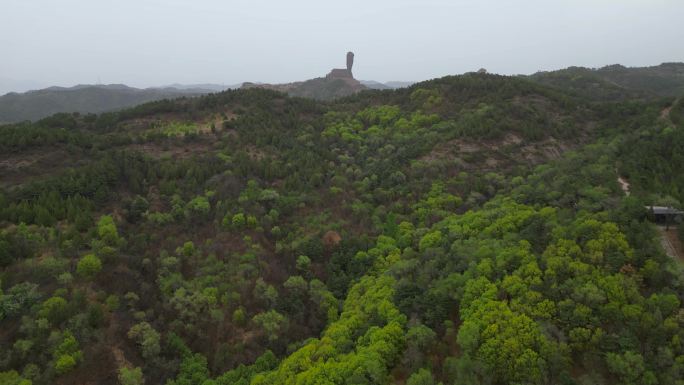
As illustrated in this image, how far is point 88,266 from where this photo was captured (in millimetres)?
27047

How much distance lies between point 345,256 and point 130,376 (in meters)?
18.3

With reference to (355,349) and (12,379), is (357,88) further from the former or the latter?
(12,379)

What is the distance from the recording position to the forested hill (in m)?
19.4

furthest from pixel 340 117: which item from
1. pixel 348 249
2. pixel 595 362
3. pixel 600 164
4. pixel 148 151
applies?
pixel 595 362

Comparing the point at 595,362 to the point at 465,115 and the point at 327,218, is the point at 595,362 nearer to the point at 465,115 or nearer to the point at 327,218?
the point at 327,218

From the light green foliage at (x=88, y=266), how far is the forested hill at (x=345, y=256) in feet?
0.49

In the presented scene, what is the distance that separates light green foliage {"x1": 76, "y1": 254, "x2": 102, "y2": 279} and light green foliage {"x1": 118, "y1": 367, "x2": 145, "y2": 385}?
8058 mm

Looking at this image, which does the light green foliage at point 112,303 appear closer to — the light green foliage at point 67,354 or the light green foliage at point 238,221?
the light green foliage at point 67,354

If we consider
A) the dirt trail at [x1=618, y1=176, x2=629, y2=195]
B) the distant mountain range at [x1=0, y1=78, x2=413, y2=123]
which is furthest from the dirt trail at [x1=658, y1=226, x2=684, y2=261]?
the distant mountain range at [x1=0, y1=78, x2=413, y2=123]

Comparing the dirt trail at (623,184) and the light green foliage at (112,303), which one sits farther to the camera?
the dirt trail at (623,184)

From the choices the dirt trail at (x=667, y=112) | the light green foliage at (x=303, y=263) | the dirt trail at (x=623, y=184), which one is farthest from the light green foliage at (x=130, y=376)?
the dirt trail at (x=667, y=112)

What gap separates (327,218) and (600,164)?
2762 centimetres

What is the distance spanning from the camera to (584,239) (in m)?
22.9

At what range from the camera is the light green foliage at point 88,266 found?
26859 millimetres
